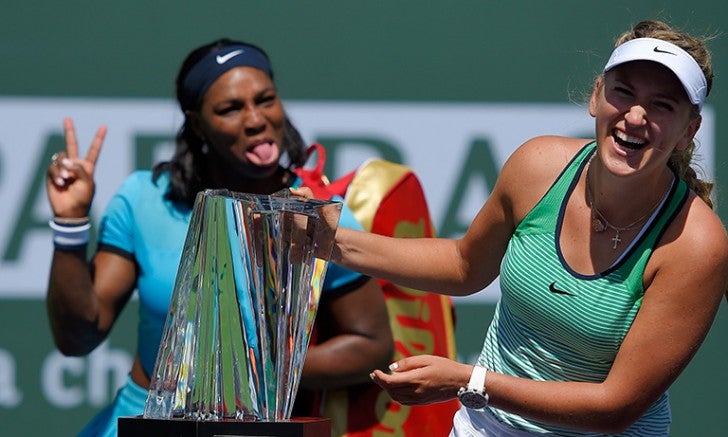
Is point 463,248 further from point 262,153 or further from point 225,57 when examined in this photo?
point 225,57

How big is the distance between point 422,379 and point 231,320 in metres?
0.32

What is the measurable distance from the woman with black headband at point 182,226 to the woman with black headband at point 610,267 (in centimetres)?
72

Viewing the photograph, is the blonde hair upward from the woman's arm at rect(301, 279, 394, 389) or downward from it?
upward

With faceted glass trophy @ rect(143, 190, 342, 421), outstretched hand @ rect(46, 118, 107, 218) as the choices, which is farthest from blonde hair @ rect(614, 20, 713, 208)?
outstretched hand @ rect(46, 118, 107, 218)

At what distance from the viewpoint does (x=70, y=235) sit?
2.99 meters

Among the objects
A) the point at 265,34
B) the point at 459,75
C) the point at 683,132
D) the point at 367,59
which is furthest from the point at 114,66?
the point at 683,132

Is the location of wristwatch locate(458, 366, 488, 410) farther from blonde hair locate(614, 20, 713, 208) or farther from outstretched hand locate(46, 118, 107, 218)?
outstretched hand locate(46, 118, 107, 218)

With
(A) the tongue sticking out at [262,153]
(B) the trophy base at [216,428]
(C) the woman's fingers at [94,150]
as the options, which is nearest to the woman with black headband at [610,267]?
(B) the trophy base at [216,428]

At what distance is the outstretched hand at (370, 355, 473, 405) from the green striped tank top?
18 centimetres

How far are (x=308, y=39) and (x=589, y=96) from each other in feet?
5.31

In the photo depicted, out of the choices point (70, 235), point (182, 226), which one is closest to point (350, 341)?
point (182, 226)

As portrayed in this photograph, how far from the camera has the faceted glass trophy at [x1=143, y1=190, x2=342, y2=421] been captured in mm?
2041

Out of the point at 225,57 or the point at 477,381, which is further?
the point at 225,57

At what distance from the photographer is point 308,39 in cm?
384
